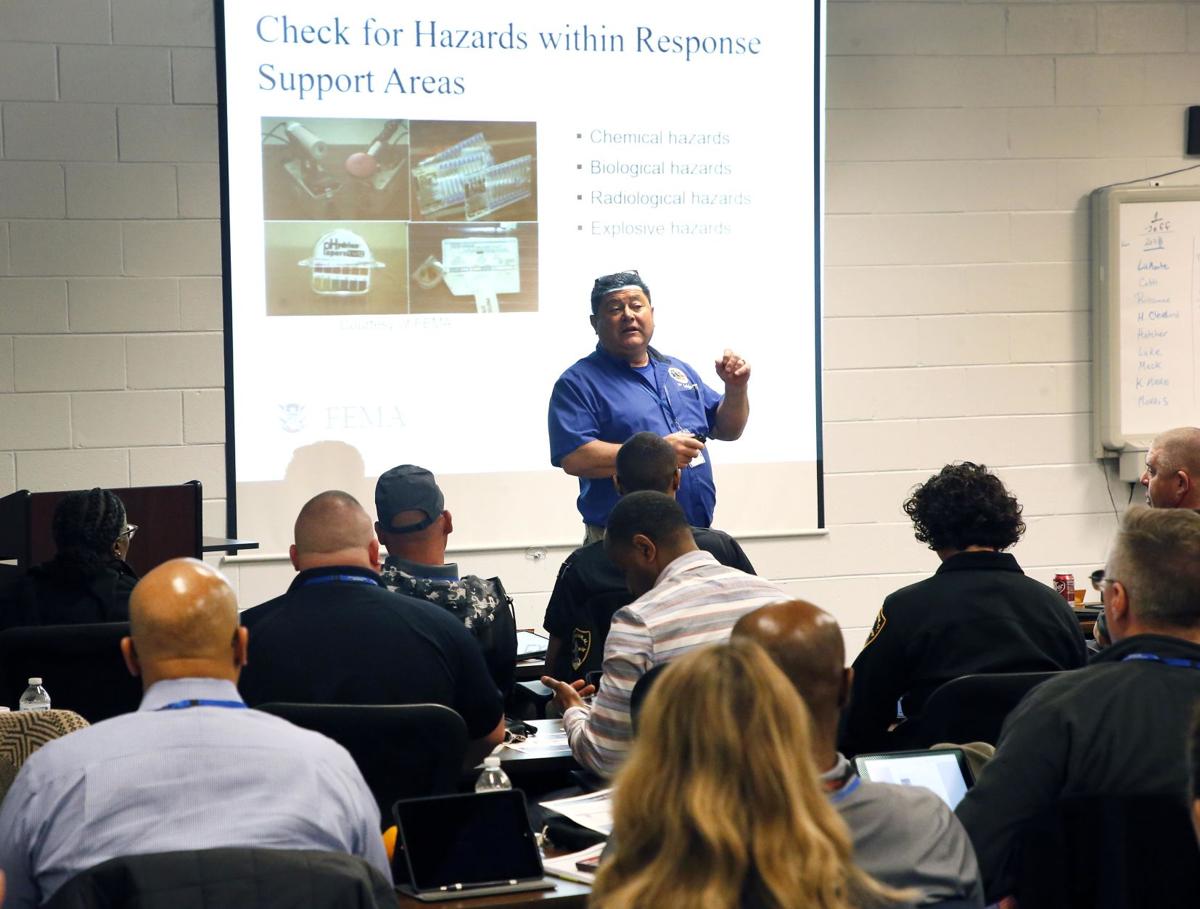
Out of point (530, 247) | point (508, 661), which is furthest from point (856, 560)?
point (508, 661)

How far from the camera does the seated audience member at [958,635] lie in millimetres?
2998

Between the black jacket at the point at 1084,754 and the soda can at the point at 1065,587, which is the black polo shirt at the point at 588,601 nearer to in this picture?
the soda can at the point at 1065,587

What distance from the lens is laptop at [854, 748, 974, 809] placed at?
2367 millimetres

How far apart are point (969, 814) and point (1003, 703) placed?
0.72m

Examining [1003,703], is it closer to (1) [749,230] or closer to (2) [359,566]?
(2) [359,566]

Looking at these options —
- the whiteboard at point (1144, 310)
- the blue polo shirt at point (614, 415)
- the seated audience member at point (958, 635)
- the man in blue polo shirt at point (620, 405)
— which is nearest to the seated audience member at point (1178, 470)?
the seated audience member at point (958, 635)

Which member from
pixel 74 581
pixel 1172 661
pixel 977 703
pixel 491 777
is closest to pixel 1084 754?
pixel 1172 661

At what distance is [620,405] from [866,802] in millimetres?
3233

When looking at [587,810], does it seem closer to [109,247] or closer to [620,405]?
[620,405]

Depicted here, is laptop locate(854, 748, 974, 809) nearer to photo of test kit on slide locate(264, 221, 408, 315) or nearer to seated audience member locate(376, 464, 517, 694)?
seated audience member locate(376, 464, 517, 694)

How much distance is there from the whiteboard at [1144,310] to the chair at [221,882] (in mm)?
4997

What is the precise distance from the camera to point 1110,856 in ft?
6.43

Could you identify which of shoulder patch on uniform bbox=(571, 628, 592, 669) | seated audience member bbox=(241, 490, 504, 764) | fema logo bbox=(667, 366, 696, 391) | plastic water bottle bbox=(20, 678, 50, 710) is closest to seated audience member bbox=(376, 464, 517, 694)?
shoulder patch on uniform bbox=(571, 628, 592, 669)

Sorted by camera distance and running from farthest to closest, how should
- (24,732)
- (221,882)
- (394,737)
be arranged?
(394,737), (24,732), (221,882)
